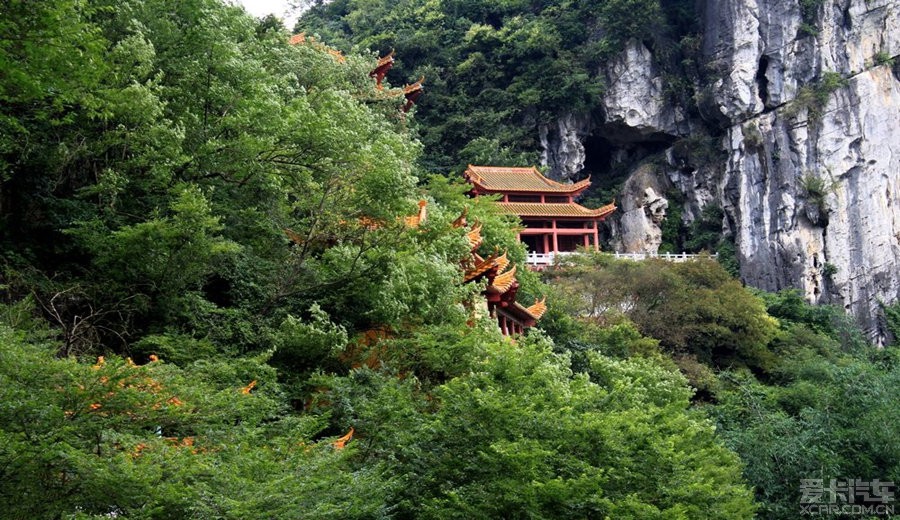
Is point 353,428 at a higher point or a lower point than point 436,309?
lower

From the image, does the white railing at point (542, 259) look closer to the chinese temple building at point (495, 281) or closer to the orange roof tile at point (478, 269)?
the chinese temple building at point (495, 281)

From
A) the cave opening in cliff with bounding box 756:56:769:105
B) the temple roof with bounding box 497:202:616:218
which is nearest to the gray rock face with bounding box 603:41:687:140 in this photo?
the cave opening in cliff with bounding box 756:56:769:105

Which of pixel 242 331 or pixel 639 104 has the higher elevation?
pixel 639 104

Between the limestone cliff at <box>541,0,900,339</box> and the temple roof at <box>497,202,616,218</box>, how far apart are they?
371 cm

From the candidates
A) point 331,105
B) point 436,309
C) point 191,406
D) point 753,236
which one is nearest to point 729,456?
point 436,309

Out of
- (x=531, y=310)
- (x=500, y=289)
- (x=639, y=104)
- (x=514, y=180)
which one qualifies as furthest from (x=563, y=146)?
(x=500, y=289)

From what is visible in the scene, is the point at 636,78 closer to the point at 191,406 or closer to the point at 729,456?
the point at 729,456

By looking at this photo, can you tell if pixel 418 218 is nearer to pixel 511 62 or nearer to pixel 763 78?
pixel 763 78

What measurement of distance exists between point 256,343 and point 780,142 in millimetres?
27096

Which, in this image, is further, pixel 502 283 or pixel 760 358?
pixel 760 358

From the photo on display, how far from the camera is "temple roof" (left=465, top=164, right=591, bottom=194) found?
3350cm

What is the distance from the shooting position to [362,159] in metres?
12.9

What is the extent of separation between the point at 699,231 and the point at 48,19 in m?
31.4

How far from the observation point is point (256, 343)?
11.9 m
